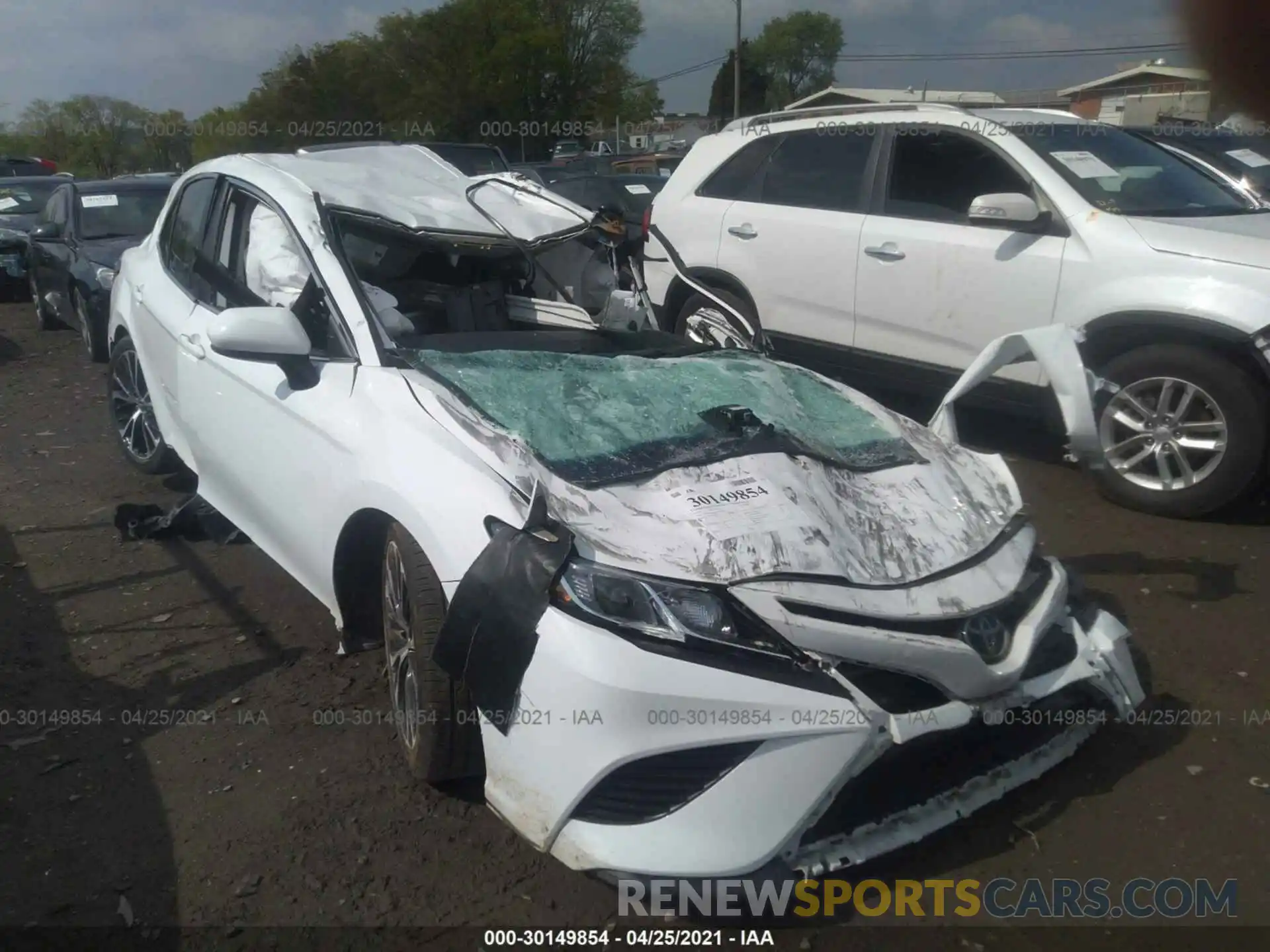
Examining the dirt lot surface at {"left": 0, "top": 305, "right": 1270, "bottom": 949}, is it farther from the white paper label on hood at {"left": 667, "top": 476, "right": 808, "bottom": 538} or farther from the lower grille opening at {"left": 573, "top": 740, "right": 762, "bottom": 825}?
the white paper label on hood at {"left": 667, "top": 476, "right": 808, "bottom": 538}

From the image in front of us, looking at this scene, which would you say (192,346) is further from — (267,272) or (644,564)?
(644,564)

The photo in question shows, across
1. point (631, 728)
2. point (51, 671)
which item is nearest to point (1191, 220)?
point (631, 728)

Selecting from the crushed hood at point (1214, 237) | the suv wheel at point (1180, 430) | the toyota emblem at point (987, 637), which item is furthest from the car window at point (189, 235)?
the crushed hood at point (1214, 237)

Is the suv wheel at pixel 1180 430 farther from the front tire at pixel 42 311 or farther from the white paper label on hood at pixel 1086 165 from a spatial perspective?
the front tire at pixel 42 311

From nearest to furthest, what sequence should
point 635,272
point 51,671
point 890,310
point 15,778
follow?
point 15,778, point 51,671, point 635,272, point 890,310

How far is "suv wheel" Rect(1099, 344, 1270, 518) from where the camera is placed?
A: 4.86 meters

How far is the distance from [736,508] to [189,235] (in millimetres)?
3224

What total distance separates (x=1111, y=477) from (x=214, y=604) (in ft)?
13.3

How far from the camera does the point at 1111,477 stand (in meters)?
5.24

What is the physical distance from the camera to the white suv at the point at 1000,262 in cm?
493

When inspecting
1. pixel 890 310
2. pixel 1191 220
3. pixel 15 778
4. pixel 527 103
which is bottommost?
pixel 15 778

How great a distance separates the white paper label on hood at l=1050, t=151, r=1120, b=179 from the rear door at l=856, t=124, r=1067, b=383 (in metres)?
0.22

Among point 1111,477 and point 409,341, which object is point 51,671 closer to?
point 409,341

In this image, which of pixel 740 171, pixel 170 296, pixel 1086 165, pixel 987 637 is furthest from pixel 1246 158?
pixel 170 296
